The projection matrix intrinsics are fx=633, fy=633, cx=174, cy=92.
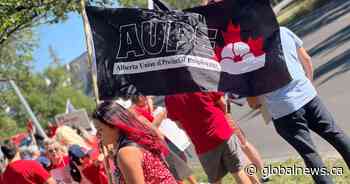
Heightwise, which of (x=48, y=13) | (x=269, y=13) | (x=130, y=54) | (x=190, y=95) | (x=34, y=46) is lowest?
(x=34, y=46)

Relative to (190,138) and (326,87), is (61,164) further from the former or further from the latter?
(326,87)

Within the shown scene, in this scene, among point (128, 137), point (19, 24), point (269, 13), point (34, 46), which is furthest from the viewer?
point (34, 46)

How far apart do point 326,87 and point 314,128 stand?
23.5 ft

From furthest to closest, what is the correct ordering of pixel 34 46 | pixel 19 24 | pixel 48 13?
pixel 34 46 → pixel 48 13 → pixel 19 24

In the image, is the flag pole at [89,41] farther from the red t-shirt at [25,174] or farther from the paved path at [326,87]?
the paved path at [326,87]

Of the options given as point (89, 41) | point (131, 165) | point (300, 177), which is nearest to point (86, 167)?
point (89, 41)

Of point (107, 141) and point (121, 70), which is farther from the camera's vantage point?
point (121, 70)

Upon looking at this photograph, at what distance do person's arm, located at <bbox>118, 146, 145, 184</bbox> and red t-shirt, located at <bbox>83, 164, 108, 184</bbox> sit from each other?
8.68 ft

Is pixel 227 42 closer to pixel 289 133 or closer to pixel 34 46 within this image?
pixel 289 133

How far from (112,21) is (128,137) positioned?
1.98 metres

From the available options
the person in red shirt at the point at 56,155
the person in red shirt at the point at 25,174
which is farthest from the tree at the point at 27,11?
the person in red shirt at the point at 25,174

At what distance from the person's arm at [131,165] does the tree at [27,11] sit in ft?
21.5

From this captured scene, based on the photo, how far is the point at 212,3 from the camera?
546 centimetres

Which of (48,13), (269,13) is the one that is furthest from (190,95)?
(48,13)
